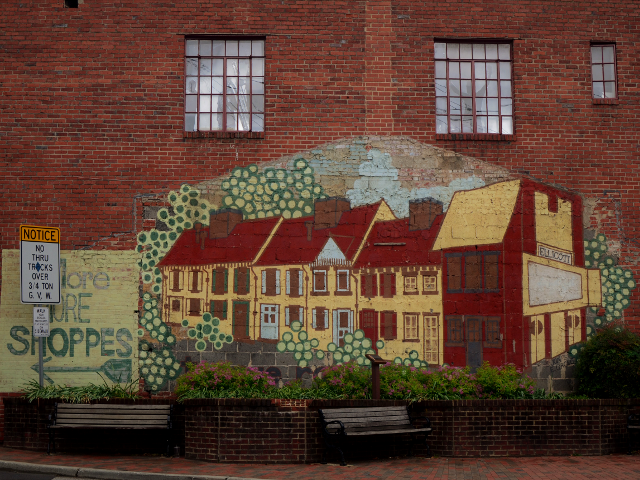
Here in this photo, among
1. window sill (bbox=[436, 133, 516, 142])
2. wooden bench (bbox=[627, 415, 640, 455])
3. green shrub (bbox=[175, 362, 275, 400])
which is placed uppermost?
window sill (bbox=[436, 133, 516, 142])

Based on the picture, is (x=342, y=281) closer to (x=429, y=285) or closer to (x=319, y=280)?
(x=319, y=280)

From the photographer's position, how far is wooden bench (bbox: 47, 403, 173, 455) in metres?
10.1

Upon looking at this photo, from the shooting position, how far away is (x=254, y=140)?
1220 centimetres

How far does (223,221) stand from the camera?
12.0 meters

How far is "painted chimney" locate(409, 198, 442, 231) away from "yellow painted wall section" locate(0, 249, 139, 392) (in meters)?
5.01

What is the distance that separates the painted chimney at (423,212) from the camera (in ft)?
39.7

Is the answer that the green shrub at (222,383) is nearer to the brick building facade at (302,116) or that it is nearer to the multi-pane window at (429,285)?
the brick building facade at (302,116)

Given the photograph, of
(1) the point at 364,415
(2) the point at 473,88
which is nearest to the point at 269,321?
(1) the point at 364,415

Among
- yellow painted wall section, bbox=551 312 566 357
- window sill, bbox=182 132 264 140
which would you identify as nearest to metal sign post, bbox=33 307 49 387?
window sill, bbox=182 132 264 140

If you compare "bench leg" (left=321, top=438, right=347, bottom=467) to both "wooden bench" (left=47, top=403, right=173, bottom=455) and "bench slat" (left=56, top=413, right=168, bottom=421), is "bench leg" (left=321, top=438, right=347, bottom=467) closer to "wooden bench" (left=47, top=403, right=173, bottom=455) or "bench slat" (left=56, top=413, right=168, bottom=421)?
"wooden bench" (left=47, top=403, right=173, bottom=455)

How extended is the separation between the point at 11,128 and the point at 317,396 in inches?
286

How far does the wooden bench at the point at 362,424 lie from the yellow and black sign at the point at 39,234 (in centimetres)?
553

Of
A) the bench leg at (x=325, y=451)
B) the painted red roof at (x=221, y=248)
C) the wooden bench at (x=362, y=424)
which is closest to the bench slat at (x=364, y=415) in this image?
the wooden bench at (x=362, y=424)

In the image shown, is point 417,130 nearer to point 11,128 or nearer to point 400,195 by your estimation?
point 400,195
